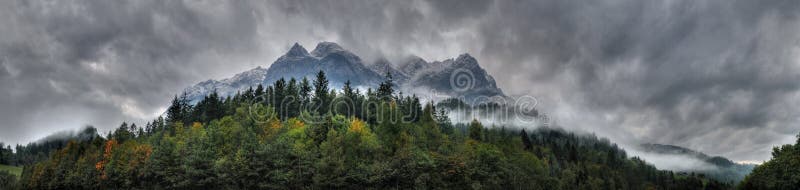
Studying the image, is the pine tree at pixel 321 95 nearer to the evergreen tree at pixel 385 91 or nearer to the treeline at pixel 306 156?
the treeline at pixel 306 156

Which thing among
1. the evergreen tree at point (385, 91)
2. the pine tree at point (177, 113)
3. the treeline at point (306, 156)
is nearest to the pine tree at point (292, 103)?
the treeline at point (306, 156)

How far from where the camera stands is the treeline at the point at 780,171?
8481 cm

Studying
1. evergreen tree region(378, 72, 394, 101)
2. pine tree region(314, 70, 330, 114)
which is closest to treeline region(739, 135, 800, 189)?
evergreen tree region(378, 72, 394, 101)

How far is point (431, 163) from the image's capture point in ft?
284

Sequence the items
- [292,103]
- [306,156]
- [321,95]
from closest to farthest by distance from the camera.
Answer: [306,156], [292,103], [321,95]

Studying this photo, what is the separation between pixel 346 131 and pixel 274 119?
20946 mm

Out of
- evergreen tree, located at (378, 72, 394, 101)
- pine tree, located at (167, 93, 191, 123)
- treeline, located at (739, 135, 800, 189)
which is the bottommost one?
treeline, located at (739, 135, 800, 189)

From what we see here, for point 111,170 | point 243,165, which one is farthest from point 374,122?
point 111,170

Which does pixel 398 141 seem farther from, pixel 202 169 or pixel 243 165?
pixel 202 169

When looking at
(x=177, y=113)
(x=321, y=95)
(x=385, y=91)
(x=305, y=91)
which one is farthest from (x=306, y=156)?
(x=177, y=113)

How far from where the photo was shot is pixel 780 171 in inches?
3541

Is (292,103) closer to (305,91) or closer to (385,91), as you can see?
(305,91)

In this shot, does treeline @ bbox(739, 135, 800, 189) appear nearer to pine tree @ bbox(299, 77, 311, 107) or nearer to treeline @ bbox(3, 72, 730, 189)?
treeline @ bbox(3, 72, 730, 189)

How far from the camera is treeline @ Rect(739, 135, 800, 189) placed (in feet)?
278
